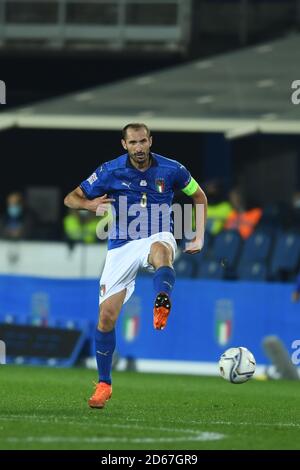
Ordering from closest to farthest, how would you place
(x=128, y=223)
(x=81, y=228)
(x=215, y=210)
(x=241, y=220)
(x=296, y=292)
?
(x=128, y=223) → (x=296, y=292) → (x=241, y=220) → (x=215, y=210) → (x=81, y=228)

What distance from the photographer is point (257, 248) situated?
21.6m

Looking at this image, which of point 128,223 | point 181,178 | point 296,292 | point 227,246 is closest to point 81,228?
point 227,246

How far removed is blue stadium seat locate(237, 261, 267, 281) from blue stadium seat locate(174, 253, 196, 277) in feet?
2.73

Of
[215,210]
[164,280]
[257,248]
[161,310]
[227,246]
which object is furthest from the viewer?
[215,210]

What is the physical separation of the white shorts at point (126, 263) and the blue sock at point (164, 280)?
291mm

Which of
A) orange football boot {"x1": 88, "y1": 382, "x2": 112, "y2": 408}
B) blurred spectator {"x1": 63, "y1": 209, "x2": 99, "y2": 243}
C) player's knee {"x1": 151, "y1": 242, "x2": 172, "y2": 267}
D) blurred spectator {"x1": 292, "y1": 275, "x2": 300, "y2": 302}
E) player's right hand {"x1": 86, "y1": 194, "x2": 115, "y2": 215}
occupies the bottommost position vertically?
orange football boot {"x1": 88, "y1": 382, "x2": 112, "y2": 408}

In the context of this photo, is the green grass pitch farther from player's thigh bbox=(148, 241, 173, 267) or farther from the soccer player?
player's thigh bbox=(148, 241, 173, 267)

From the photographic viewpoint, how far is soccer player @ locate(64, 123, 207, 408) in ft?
38.5

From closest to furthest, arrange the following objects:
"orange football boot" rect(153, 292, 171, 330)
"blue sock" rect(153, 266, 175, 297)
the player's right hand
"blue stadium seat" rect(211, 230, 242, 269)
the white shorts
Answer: "orange football boot" rect(153, 292, 171, 330)
"blue sock" rect(153, 266, 175, 297)
the player's right hand
the white shorts
"blue stadium seat" rect(211, 230, 242, 269)

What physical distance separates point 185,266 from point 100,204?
34.5 feet

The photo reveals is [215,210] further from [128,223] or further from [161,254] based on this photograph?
[161,254]

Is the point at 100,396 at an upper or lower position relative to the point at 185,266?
lower

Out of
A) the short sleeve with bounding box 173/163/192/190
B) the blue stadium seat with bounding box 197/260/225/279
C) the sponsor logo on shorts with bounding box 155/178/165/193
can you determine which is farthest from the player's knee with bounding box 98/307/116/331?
the blue stadium seat with bounding box 197/260/225/279

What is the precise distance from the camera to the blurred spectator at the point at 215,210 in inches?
914
